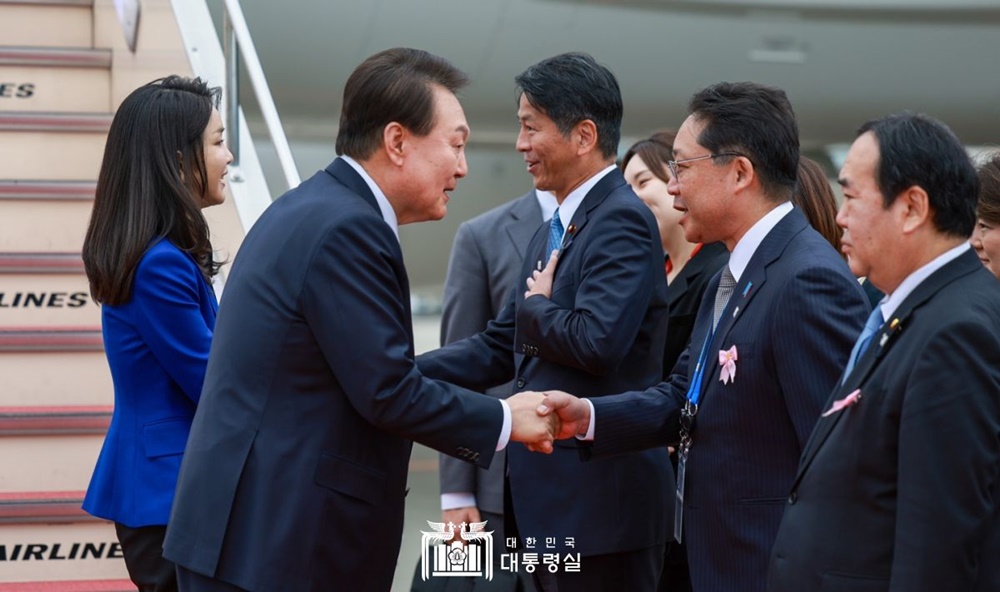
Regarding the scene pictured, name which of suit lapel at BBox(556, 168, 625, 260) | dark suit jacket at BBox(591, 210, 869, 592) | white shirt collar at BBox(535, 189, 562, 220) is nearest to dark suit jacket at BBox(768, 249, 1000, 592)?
dark suit jacket at BBox(591, 210, 869, 592)

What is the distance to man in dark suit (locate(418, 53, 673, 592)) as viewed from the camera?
2.49m

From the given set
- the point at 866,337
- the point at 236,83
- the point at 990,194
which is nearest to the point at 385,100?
the point at 866,337

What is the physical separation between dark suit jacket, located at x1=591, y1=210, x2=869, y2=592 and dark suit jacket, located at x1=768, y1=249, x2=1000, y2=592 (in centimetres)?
25

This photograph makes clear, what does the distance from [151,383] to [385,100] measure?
76 centimetres

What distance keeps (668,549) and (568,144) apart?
1092 mm

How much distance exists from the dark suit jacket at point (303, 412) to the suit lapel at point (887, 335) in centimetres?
64

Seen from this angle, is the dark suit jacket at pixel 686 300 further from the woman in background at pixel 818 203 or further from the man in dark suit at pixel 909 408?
the man in dark suit at pixel 909 408

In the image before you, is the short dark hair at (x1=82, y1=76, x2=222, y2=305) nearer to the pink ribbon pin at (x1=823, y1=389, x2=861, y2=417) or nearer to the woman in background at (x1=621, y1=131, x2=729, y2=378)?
the woman in background at (x1=621, y1=131, x2=729, y2=378)

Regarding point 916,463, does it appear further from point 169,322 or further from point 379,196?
point 169,322

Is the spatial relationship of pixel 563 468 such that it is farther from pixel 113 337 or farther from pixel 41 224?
pixel 41 224

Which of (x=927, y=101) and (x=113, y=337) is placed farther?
(x=927, y=101)

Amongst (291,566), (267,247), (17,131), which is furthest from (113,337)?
(17,131)

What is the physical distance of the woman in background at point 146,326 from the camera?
2.40m

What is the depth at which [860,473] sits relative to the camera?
1.70 meters
